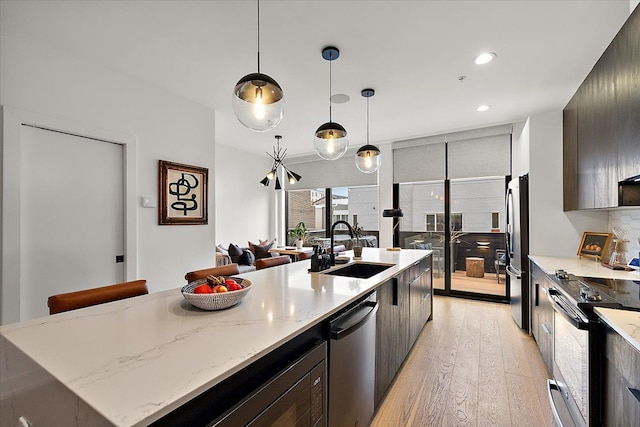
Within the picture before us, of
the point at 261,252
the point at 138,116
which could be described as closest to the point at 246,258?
the point at 261,252

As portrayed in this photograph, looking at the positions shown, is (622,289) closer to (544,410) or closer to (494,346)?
(544,410)

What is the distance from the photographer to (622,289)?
69.9 inches

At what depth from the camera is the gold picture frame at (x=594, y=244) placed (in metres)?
2.90

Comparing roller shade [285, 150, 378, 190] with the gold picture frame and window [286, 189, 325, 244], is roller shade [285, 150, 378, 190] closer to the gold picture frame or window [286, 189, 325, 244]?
window [286, 189, 325, 244]

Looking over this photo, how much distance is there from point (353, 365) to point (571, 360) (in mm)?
1297

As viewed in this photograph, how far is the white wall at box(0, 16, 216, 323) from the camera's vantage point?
88.8 inches

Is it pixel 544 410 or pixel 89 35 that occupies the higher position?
pixel 89 35

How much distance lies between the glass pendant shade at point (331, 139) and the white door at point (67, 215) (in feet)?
6.62

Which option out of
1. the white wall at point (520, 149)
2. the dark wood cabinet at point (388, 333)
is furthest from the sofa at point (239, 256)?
the white wall at point (520, 149)

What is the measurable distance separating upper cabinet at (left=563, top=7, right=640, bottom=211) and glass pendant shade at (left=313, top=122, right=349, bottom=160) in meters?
1.83

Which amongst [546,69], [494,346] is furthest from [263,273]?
[546,69]

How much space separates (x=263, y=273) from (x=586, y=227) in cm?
356

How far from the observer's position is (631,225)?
2.69 meters

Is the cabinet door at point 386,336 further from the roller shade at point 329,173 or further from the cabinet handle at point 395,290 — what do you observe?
the roller shade at point 329,173
